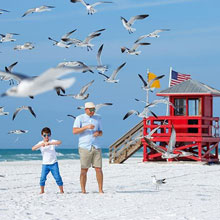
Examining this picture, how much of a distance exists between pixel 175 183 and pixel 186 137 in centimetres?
1181

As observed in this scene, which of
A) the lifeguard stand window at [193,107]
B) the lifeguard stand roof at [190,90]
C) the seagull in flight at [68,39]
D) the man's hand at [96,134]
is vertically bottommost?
the man's hand at [96,134]

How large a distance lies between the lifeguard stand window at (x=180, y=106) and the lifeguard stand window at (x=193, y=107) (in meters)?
0.23

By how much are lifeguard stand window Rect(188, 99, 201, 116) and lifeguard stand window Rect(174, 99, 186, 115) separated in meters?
0.23

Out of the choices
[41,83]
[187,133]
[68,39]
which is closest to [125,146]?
[187,133]

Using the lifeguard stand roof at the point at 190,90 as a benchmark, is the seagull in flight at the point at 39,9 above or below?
above

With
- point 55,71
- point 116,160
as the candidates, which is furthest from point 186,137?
point 55,71

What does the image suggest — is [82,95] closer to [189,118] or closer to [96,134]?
[96,134]

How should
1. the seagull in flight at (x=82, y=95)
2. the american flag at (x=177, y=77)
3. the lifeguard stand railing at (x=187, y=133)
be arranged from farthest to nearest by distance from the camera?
the american flag at (x=177, y=77), the lifeguard stand railing at (x=187, y=133), the seagull in flight at (x=82, y=95)

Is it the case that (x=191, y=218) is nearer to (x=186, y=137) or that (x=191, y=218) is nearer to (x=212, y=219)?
(x=212, y=219)

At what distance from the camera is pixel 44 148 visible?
1218 centimetres

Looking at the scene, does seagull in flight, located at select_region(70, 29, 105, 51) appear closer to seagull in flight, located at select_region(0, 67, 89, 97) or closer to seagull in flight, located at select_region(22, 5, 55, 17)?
seagull in flight, located at select_region(22, 5, 55, 17)

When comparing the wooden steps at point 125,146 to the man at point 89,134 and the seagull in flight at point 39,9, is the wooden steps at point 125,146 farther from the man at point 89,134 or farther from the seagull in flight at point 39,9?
the man at point 89,134

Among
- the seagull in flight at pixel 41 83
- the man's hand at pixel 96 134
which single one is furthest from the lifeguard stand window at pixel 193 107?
the seagull in flight at pixel 41 83

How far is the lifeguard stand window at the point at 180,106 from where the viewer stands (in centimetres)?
2839
